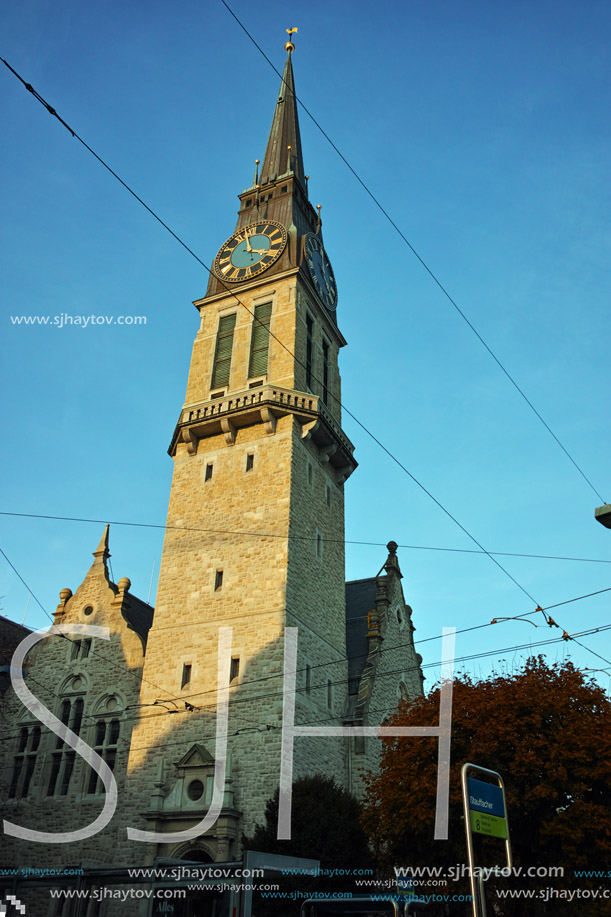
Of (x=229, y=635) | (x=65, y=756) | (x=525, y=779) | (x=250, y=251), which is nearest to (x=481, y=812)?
(x=525, y=779)

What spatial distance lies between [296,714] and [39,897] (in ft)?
34.5

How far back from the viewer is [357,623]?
110 ft

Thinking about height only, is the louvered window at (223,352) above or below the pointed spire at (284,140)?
below

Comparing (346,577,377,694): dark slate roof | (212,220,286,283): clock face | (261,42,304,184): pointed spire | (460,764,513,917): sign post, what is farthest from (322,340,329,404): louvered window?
(460,764,513,917): sign post

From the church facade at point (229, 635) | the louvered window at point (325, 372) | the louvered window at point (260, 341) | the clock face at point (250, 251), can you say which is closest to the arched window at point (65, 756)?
the church facade at point (229, 635)

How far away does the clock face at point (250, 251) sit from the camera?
35.3m

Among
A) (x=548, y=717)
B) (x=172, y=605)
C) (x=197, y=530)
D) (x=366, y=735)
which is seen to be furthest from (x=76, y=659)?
(x=548, y=717)

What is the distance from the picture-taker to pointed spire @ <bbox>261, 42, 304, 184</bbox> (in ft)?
140

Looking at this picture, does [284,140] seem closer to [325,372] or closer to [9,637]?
[325,372]

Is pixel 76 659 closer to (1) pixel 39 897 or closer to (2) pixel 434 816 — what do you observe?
(1) pixel 39 897

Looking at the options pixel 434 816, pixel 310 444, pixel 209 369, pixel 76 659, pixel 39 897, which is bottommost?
pixel 39 897

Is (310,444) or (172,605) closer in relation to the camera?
(172,605)

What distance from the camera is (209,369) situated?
110ft

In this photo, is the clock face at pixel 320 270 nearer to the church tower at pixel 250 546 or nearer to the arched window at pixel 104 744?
the church tower at pixel 250 546
